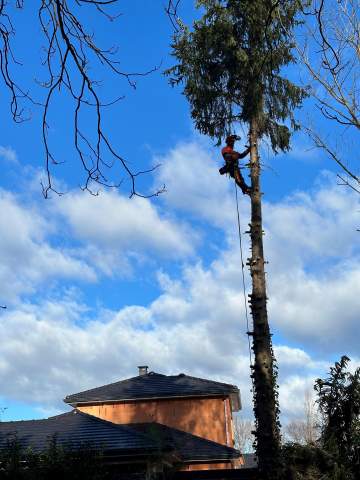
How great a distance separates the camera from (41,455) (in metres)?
10.7

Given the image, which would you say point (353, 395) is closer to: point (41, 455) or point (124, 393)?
point (41, 455)

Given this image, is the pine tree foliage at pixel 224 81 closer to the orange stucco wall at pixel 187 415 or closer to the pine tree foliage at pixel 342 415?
the pine tree foliage at pixel 342 415

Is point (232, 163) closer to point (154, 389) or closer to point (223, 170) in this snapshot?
point (223, 170)

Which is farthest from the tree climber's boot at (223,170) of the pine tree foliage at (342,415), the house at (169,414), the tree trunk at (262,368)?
the house at (169,414)

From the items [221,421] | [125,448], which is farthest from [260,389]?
[221,421]

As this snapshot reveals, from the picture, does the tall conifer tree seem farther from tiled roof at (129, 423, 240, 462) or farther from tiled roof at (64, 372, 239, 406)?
tiled roof at (64, 372, 239, 406)

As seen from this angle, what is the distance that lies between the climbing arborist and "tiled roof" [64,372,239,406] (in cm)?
1149

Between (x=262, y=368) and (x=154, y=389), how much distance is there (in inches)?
476

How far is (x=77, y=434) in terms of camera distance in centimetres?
1412

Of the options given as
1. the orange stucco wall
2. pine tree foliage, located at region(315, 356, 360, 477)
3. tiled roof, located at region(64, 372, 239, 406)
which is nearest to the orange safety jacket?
pine tree foliage, located at region(315, 356, 360, 477)

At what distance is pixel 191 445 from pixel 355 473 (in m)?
8.92

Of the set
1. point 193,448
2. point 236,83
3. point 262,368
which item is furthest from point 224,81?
point 193,448

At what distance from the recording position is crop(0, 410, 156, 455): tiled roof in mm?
13031

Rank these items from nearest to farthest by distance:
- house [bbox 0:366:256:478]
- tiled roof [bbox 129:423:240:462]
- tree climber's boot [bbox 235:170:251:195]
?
tree climber's boot [bbox 235:170:251:195], house [bbox 0:366:256:478], tiled roof [bbox 129:423:240:462]
